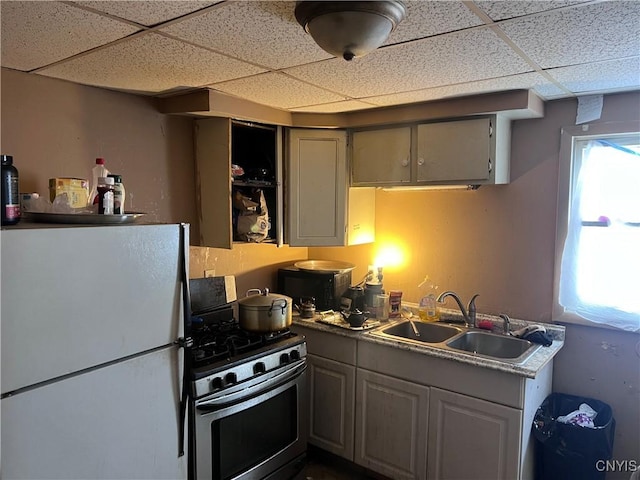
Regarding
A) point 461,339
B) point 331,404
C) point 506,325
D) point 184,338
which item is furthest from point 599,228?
point 184,338

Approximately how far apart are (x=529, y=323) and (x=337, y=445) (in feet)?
4.38

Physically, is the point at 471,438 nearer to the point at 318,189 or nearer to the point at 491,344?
the point at 491,344

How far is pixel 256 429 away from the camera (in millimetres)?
2258

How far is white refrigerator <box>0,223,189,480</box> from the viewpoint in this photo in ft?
4.25

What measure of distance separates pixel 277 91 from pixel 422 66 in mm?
749

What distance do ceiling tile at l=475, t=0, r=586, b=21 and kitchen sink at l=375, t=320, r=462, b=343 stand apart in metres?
1.80

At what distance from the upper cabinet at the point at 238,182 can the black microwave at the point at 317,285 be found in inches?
14.2

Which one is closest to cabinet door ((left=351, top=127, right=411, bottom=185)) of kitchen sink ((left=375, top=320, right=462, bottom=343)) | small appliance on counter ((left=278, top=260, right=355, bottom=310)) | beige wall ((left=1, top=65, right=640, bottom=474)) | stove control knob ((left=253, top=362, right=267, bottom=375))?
beige wall ((left=1, top=65, right=640, bottom=474))

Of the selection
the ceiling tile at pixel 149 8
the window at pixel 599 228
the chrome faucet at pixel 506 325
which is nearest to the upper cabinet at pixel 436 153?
the window at pixel 599 228

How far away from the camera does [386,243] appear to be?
309cm

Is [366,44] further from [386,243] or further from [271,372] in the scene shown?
[386,243]

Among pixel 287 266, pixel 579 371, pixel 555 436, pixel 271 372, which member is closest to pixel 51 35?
pixel 271 372

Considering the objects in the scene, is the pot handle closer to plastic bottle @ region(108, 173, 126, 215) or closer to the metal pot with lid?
the metal pot with lid

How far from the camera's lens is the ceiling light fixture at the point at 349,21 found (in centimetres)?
119
